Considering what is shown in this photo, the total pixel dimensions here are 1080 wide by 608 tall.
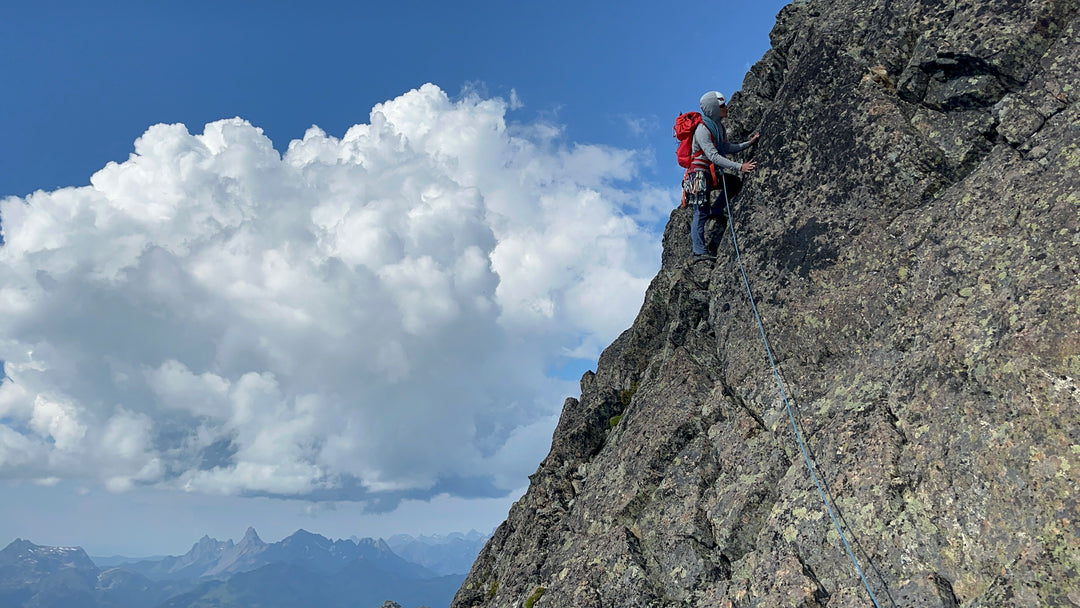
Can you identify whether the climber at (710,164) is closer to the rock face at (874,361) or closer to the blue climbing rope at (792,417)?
the blue climbing rope at (792,417)

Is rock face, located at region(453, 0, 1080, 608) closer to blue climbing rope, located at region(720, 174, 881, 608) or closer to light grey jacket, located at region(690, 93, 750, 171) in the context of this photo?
blue climbing rope, located at region(720, 174, 881, 608)

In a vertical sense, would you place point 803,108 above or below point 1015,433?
above

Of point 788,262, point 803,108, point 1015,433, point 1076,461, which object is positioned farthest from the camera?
point 803,108

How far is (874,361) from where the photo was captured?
14.1m

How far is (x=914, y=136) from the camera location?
1662cm

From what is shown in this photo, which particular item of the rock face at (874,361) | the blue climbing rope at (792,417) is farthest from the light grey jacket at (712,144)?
the rock face at (874,361)

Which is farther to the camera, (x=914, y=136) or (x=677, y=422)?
(x=677, y=422)

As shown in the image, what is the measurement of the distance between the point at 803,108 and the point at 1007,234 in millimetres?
8556

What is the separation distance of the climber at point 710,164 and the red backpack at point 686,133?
0.67ft

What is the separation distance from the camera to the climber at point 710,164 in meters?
21.1

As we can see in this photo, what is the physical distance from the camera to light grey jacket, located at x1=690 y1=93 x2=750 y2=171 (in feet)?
68.5

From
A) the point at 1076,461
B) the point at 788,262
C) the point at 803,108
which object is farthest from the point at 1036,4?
the point at 1076,461

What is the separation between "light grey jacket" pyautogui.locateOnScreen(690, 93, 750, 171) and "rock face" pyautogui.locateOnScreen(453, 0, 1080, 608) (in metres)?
1.06

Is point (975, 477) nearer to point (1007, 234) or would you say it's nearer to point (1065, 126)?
point (1007, 234)
